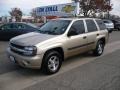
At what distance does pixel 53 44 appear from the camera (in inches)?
236

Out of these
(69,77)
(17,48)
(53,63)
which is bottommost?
(69,77)

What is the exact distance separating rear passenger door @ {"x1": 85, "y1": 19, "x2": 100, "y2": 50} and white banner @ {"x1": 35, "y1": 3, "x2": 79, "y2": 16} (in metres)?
21.7

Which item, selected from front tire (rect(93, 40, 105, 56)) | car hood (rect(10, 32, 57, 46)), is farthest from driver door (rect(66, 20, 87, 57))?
front tire (rect(93, 40, 105, 56))

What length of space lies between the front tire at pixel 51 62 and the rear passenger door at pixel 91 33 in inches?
73.7

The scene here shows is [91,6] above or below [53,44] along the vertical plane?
above

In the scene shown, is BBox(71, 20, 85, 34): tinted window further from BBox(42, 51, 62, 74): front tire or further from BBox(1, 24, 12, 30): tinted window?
BBox(1, 24, 12, 30): tinted window

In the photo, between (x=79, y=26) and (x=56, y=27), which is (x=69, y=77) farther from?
(x=79, y=26)

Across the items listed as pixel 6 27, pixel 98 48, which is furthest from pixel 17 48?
pixel 6 27

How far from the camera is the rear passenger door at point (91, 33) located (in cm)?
773

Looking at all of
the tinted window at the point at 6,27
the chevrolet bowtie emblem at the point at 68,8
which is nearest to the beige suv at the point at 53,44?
the tinted window at the point at 6,27

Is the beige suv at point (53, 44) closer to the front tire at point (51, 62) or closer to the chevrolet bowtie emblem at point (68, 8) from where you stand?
→ the front tire at point (51, 62)

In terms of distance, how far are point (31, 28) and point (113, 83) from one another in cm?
923

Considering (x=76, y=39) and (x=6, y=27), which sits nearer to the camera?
(x=76, y=39)

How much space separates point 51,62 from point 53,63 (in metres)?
0.09
